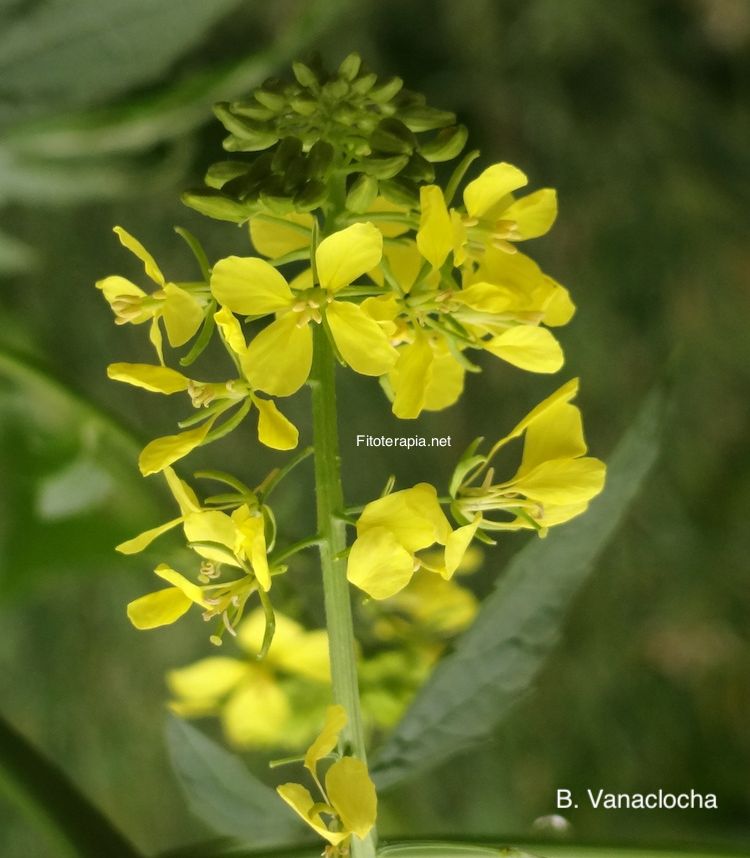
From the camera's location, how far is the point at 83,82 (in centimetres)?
69

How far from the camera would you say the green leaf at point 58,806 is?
0.61 metres

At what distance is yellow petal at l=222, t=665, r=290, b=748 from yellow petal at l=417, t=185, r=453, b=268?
0.42 metres

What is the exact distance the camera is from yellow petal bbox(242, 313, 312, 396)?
0.45 meters

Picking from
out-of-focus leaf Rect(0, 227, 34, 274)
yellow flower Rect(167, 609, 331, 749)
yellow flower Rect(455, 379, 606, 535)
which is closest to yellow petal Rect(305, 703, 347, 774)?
yellow flower Rect(455, 379, 606, 535)

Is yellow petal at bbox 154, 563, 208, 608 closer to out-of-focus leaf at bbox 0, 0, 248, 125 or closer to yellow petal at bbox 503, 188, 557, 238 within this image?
yellow petal at bbox 503, 188, 557, 238

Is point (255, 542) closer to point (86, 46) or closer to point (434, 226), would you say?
point (434, 226)

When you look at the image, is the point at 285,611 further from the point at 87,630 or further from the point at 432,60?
the point at 432,60

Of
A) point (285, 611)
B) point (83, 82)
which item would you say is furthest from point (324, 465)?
point (83, 82)

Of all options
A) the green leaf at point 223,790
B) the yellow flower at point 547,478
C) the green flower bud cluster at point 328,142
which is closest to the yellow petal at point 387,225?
the green flower bud cluster at point 328,142

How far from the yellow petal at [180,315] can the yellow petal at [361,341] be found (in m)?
0.07

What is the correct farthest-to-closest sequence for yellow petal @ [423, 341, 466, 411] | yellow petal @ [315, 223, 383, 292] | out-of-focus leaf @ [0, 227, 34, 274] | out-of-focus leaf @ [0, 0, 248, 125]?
out-of-focus leaf @ [0, 227, 34, 274] → out-of-focus leaf @ [0, 0, 248, 125] → yellow petal @ [423, 341, 466, 411] → yellow petal @ [315, 223, 383, 292]

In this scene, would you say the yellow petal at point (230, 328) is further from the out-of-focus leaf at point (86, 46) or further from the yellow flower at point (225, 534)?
the out-of-focus leaf at point (86, 46)

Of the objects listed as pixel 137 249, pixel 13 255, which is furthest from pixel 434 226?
pixel 13 255

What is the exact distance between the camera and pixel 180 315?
47 cm
